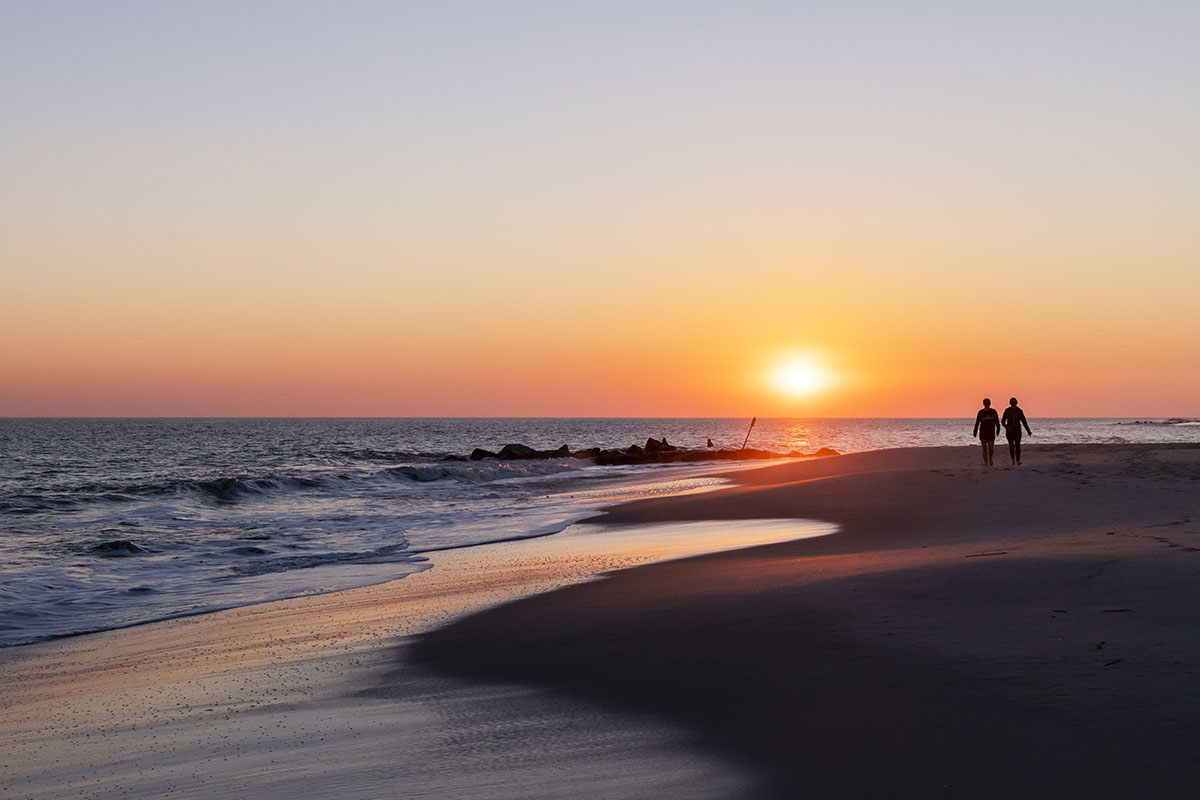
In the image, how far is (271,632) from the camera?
897 cm

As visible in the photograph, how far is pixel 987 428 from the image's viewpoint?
2436 centimetres

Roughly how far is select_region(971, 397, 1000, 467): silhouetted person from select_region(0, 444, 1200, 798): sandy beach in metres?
13.4

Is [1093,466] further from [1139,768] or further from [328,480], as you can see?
[328,480]

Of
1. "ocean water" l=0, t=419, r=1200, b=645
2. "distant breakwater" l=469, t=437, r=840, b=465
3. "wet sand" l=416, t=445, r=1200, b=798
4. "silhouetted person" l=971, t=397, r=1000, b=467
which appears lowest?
"ocean water" l=0, t=419, r=1200, b=645

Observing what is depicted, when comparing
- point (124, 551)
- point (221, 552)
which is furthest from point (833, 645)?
point (124, 551)

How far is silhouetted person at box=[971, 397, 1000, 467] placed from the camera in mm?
24266

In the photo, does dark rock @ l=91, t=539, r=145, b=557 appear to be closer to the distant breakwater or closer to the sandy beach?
the sandy beach

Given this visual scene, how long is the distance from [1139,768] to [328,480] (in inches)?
1448

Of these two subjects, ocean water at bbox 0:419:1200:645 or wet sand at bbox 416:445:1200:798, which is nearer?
wet sand at bbox 416:445:1200:798

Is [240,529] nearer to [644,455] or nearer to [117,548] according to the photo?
[117,548]

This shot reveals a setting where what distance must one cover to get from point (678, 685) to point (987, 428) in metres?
20.7

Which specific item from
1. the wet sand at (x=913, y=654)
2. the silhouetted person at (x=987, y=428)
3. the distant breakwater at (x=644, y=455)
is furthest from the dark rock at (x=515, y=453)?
the wet sand at (x=913, y=654)

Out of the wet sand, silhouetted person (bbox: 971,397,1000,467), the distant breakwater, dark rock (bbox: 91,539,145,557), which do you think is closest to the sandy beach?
the wet sand

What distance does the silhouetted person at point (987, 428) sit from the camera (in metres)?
24.3
